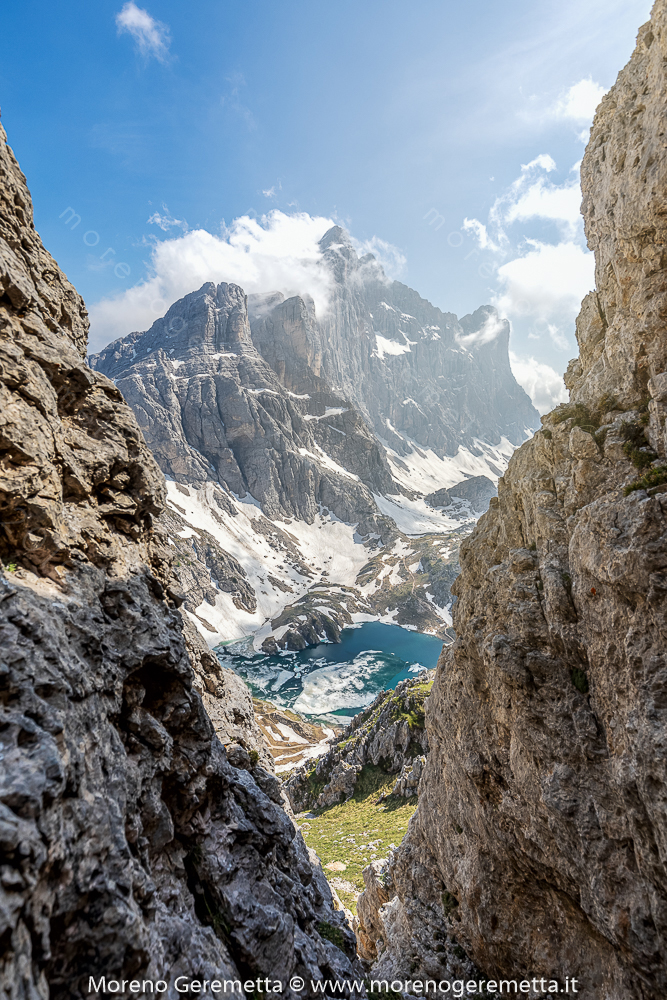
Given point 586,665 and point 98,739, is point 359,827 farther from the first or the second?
point 98,739

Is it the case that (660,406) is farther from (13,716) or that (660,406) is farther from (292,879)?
(292,879)

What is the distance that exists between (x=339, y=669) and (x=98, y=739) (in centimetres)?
12334

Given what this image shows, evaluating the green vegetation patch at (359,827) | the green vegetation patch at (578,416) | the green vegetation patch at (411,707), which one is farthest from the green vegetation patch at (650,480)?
the green vegetation patch at (411,707)

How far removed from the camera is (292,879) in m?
15.5

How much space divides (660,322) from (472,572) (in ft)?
36.2

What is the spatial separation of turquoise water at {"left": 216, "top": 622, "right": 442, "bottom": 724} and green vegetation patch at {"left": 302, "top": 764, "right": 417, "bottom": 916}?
188ft

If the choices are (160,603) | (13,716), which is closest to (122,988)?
(13,716)

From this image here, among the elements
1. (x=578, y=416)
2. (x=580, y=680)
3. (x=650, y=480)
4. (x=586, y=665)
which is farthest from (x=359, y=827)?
(x=650, y=480)

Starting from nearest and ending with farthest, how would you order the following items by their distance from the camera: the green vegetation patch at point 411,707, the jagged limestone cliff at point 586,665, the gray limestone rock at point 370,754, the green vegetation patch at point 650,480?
1. the jagged limestone cliff at point 586,665
2. the green vegetation patch at point 650,480
3. the gray limestone rock at point 370,754
4. the green vegetation patch at point 411,707

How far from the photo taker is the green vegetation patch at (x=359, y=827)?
1155 inches

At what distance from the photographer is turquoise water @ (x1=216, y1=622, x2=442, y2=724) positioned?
10800 centimetres

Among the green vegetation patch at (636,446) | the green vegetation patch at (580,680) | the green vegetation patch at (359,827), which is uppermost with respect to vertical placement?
the green vegetation patch at (636,446)

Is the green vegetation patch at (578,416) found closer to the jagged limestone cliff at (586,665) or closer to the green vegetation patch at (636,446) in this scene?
the jagged limestone cliff at (586,665)

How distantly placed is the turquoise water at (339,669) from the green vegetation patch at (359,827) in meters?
57.4
